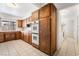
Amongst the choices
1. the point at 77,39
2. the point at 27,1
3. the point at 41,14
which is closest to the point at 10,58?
the point at 27,1

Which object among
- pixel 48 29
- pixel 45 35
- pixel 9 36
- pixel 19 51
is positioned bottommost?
pixel 19 51

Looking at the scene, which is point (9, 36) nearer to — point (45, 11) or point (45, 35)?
point (45, 35)

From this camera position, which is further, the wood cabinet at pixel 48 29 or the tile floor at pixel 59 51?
the wood cabinet at pixel 48 29

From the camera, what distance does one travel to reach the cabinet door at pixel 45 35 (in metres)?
1.78

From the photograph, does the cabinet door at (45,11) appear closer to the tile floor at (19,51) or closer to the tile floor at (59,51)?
the tile floor at (59,51)

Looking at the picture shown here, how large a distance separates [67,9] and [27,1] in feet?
3.03

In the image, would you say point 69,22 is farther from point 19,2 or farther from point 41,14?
point 19,2

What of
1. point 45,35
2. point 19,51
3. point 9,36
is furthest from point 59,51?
point 9,36

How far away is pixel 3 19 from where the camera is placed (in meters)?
1.68

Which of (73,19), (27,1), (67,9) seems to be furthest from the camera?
(67,9)

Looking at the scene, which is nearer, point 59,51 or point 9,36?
point 59,51

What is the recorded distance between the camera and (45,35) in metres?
1.87

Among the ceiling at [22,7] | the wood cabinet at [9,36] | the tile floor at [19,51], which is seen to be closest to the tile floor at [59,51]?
the tile floor at [19,51]

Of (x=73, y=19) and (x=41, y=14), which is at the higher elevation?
(x=41, y=14)
